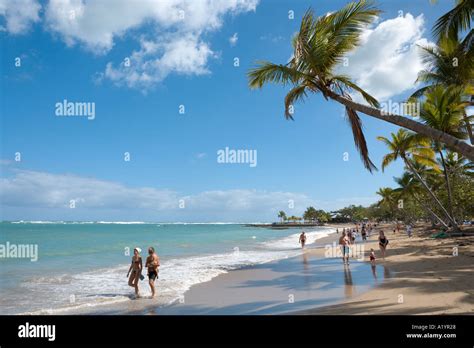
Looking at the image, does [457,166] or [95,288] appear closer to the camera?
[95,288]

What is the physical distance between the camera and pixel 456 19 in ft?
26.8

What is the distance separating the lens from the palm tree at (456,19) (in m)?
8.10

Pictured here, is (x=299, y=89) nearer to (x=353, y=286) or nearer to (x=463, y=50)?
(x=353, y=286)

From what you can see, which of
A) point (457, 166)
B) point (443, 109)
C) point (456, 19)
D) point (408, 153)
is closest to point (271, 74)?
point (456, 19)

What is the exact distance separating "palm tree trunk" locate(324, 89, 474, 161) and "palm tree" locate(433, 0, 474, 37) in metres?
3.93

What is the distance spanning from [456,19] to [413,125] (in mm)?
4695

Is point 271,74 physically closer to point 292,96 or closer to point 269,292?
point 292,96

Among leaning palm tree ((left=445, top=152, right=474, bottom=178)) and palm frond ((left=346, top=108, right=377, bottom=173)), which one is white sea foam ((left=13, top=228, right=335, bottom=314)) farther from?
leaning palm tree ((left=445, top=152, right=474, bottom=178))

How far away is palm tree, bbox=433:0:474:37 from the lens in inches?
319

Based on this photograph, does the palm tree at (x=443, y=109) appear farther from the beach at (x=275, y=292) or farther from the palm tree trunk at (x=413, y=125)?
the palm tree trunk at (x=413, y=125)
